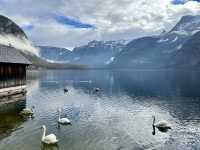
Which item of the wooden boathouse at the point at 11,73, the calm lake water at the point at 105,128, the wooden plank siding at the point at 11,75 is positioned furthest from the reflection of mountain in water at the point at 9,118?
the wooden plank siding at the point at 11,75

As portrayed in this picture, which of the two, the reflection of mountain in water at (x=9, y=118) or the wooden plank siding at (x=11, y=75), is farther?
the wooden plank siding at (x=11, y=75)

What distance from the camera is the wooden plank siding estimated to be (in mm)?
60628

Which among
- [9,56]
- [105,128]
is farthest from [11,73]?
[105,128]

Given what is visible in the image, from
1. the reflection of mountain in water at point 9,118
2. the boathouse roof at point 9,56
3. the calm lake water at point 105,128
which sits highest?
the boathouse roof at point 9,56

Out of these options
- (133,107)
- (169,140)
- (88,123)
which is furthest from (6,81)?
(169,140)

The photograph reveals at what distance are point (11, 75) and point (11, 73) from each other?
1.51 feet

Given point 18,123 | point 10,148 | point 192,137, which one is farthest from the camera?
point 18,123

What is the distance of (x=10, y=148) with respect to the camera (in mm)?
33250

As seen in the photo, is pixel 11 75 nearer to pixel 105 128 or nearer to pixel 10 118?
pixel 10 118

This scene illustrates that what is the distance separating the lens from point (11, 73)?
64.4 m

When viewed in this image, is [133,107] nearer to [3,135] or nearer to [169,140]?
[169,140]

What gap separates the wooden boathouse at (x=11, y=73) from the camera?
6041cm

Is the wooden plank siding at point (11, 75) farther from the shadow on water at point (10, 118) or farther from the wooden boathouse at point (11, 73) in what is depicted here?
the shadow on water at point (10, 118)

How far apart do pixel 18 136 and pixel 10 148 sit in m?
4.82
